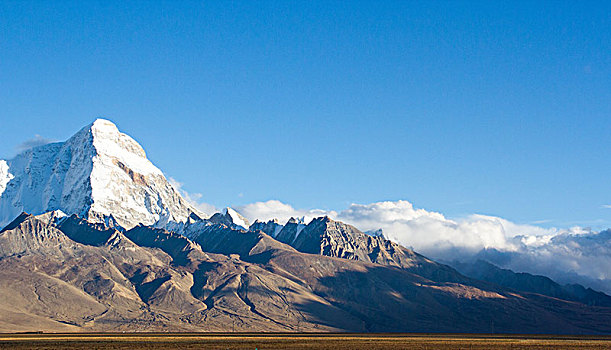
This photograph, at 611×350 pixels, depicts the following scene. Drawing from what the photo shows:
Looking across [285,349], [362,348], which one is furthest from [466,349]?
[285,349]

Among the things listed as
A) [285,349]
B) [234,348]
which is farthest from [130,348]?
[285,349]

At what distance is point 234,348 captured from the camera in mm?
194250

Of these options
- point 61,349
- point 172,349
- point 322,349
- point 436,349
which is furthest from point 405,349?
point 61,349

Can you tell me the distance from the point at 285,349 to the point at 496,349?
195ft

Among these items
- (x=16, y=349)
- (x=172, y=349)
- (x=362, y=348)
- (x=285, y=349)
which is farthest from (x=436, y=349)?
(x=16, y=349)

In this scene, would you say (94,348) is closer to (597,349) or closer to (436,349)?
(436,349)

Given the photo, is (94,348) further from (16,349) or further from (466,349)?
(466,349)

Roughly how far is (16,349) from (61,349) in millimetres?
11226

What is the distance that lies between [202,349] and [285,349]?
21.9 meters

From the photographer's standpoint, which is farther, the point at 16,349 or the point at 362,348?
the point at 362,348

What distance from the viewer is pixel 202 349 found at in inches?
7397

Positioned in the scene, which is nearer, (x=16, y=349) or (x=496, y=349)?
(x=16, y=349)

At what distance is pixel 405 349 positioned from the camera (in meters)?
195

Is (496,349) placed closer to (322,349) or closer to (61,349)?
(322,349)
